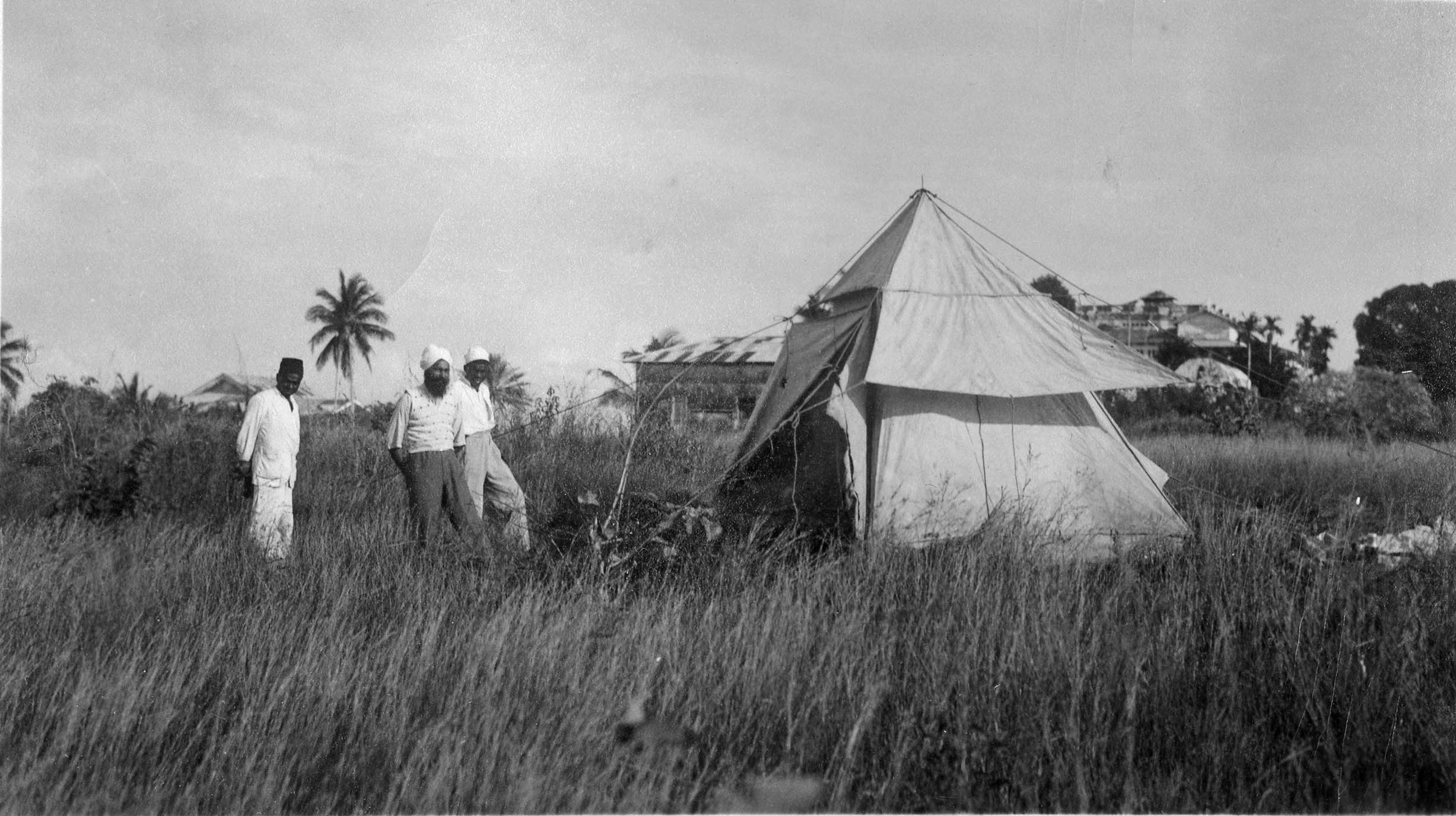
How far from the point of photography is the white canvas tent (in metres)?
5.86

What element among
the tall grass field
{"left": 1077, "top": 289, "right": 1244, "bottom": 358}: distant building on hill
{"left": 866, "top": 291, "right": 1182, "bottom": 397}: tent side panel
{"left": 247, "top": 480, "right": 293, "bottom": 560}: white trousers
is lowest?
the tall grass field

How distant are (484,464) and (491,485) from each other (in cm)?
26

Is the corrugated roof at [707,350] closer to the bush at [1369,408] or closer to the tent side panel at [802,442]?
the tent side panel at [802,442]

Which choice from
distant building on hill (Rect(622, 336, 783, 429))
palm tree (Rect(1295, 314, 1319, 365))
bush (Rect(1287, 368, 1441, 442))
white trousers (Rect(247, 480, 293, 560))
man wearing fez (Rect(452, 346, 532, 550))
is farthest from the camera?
palm tree (Rect(1295, 314, 1319, 365))

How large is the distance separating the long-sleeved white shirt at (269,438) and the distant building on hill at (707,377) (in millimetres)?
2309

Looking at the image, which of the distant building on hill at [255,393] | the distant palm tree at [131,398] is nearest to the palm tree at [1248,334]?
the distant building on hill at [255,393]

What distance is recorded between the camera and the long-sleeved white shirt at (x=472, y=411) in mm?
6219

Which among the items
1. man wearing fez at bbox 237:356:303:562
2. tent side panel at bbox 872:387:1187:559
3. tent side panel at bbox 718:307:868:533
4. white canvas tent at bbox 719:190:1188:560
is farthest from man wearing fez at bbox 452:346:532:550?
tent side panel at bbox 872:387:1187:559

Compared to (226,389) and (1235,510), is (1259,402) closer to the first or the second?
(1235,510)

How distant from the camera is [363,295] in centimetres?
4528

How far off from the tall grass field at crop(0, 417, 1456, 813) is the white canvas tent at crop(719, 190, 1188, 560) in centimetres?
71

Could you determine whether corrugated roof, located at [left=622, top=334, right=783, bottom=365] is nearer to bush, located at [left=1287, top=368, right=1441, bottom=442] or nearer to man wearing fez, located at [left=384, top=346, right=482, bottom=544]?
man wearing fez, located at [left=384, top=346, right=482, bottom=544]

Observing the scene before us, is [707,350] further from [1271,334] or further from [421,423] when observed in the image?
[1271,334]

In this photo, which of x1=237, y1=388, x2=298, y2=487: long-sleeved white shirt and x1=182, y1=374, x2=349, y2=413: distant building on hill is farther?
x1=182, y1=374, x2=349, y2=413: distant building on hill
